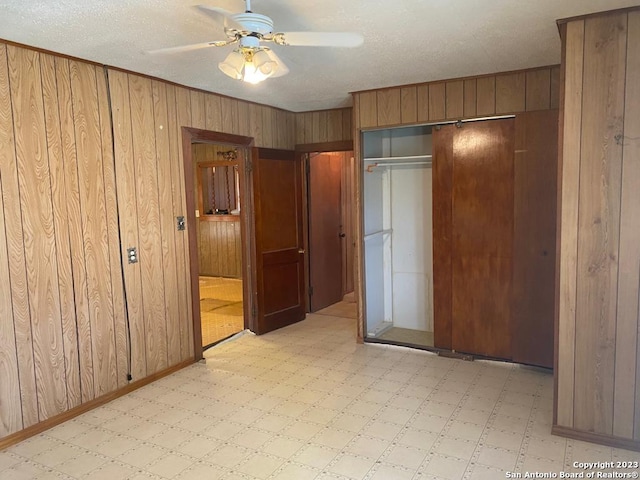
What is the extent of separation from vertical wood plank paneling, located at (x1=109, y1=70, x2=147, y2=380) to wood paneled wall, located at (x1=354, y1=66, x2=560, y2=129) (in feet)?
6.89

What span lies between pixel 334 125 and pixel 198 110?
5.82 ft

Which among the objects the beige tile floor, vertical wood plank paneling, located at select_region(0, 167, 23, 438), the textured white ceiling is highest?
the textured white ceiling

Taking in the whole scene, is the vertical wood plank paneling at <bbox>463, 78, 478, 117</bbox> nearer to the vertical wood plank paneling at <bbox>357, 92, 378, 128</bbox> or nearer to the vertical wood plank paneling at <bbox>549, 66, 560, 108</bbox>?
the vertical wood plank paneling at <bbox>549, 66, 560, 108</bbox>

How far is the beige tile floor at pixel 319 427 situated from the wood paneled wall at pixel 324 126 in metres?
2.61

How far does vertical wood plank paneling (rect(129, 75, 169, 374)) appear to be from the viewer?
12.3 ft

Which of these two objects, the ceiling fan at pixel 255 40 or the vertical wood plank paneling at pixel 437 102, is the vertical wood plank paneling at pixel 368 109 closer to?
the vertical wood plank paneling at pixel 437 102

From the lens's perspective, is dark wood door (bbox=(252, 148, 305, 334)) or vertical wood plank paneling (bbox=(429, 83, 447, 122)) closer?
vertical wood plank paneling (bbox=(429, 83, 447, 122))

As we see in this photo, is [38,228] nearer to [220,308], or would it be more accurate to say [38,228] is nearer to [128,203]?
[128,203]

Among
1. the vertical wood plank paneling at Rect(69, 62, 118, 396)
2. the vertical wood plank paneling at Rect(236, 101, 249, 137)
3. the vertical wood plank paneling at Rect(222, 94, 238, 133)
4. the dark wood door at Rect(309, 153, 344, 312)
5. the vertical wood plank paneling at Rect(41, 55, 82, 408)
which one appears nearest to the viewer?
the vertical wood plank paneling at Rect(41, 55, 82, 408)

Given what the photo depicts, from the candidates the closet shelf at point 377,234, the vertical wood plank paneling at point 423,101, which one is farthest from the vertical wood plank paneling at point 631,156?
the closet shelf at point 377,234

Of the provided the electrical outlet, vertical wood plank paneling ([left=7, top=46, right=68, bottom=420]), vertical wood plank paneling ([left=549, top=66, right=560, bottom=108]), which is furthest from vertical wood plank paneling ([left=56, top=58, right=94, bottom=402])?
vertical wood plank paneling ([left=549, top=66, right=560, bottom=108])

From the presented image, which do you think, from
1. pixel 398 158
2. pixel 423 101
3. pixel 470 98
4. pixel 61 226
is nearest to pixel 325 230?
pixel 398 158

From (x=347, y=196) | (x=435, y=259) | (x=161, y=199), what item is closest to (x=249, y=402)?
(x=161, y=199)

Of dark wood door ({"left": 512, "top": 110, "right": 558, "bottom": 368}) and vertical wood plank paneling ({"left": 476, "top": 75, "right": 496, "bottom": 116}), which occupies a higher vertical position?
vertical wood plank paneling ({"left": 476, "top": 75, "right": 496, "bottom": 116})
